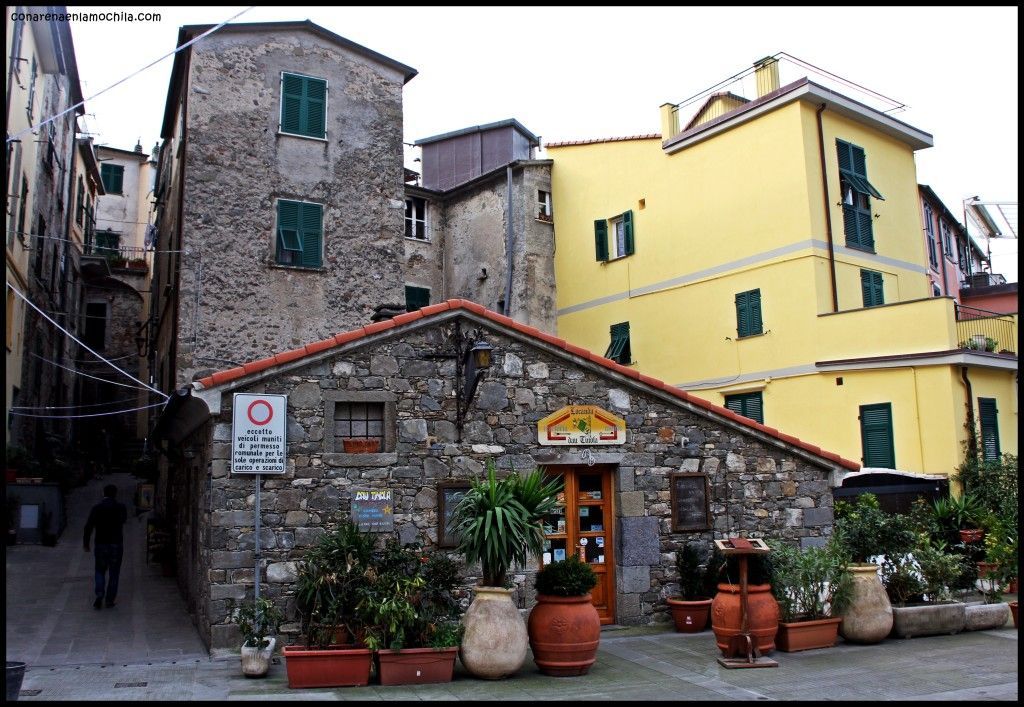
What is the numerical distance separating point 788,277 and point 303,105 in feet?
33.3

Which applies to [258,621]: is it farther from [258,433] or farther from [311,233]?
[311,233]

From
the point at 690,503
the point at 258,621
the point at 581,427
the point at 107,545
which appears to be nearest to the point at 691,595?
the point at 690,503

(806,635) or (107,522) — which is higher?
(107,522)

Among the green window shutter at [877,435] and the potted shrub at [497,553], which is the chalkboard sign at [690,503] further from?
the green window shutter at [877,435]

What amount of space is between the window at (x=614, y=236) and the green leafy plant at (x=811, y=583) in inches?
497

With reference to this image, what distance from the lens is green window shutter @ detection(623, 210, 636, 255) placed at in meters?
20.9

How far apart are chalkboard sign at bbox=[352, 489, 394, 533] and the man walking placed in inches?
163

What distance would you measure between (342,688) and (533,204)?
16.2 meters

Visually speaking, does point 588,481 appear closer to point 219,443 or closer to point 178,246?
point 219,443

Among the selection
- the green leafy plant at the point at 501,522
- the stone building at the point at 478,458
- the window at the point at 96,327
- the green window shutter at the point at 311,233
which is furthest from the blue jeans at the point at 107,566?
the window at the point at 96,327

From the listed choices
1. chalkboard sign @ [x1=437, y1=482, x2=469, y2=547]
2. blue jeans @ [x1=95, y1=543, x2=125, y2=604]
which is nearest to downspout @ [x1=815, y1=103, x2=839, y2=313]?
chalkboard sign @ [x1=437, y1=482, x2=469, y2=547]

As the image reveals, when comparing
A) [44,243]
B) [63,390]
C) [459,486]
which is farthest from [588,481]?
[63,390]

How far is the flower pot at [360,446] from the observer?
9430mm

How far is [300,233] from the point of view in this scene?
51.0ft
